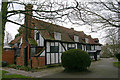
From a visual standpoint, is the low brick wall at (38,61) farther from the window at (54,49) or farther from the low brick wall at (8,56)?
the low brick wall at (8,56)

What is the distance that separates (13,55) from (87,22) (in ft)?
48.5

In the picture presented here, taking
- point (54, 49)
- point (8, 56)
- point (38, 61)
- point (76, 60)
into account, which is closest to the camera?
point (76, 60)

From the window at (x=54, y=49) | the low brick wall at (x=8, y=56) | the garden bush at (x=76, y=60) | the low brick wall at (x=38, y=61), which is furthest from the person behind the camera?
the low brick wall at (x=8, y=56)

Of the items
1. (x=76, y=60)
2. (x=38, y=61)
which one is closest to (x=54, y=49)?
(x=38, y=61)

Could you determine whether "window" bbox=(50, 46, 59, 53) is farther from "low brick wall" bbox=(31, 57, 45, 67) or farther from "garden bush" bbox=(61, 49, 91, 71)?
"garden bush" bbox=(61, 49, 91, 71)

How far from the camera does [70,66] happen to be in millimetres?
10977

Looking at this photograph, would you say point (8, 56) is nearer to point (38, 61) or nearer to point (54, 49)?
point (38, 61)

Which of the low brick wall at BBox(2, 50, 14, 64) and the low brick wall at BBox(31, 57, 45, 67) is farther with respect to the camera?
the low brick wall at BBox(2, 50, 14, 64)

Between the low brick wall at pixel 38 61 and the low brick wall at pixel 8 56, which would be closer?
the low brick wall at pixel 38 61

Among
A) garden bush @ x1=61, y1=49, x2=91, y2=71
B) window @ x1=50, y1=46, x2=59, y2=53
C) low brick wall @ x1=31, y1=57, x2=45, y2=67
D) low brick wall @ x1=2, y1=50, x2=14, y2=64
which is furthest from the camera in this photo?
low brick wall @ x1=2, y1=50, x2=14, y2=64

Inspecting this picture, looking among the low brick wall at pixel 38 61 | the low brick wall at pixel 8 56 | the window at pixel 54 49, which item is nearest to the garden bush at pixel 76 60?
the low brick wall at pixel 38 61

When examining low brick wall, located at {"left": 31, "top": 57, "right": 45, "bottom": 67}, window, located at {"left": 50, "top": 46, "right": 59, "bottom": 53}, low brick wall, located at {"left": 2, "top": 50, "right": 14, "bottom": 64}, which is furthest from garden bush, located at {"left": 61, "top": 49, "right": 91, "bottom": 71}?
low brick wall, located at {"left": 2, "top": 50, "right": 14, "bottom": 64}

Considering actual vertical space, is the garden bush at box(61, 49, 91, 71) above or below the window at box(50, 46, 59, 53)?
below

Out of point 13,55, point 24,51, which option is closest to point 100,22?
point 24,51
